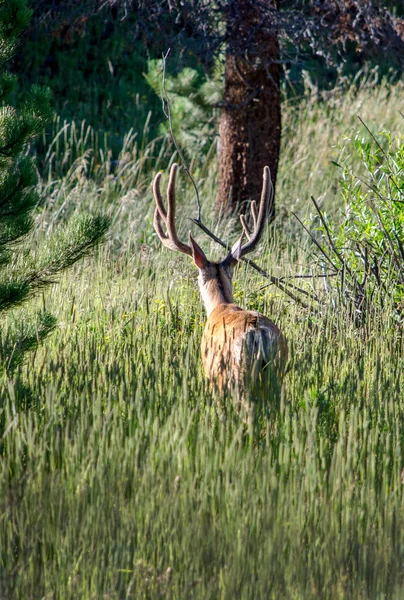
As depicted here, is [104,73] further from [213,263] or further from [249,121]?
[213,263]

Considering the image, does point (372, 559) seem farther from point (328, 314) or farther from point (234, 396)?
point (328, 314)

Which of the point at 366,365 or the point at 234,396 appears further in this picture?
the point at 366,365

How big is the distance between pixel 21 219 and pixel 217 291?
53.2 inches

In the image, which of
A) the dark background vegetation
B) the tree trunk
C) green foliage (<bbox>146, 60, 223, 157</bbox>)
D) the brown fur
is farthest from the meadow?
the dark background vegetation

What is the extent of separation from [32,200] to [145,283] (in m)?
2.58

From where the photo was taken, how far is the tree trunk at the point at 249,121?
8.41m

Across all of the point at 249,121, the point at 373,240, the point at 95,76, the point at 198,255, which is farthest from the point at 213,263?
the point at 95,76

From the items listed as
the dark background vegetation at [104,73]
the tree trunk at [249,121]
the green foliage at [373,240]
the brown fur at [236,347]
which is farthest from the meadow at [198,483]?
the dark background vegetation at [104,73]

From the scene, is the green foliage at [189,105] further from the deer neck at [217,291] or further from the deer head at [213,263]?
the deer neck at [217,291]

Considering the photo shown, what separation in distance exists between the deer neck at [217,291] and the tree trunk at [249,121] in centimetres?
348

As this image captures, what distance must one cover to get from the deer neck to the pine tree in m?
0.92

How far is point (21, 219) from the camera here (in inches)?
163

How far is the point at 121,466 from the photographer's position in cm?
334

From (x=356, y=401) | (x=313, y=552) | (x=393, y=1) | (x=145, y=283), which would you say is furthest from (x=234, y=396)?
(x=393, y=1)
